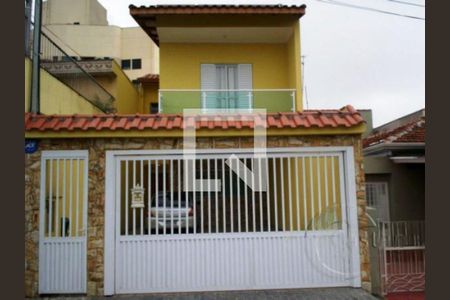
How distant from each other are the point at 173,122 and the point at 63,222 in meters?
2.93

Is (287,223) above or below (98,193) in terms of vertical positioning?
below

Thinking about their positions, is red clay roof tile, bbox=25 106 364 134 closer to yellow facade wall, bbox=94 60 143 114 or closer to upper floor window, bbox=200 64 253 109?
upper floor window, bbox=200 64 253 109

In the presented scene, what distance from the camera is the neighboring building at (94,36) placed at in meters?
31.6

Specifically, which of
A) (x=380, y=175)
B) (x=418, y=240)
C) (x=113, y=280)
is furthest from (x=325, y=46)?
(x=113, y=280)

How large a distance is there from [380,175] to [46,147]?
11017 mm

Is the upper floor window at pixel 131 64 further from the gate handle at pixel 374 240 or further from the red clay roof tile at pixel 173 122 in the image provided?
the gate handle at pixel 374 240

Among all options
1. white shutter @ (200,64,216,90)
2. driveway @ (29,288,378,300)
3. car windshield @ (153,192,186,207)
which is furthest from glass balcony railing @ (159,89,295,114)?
driveway @ (29,288,378,300)

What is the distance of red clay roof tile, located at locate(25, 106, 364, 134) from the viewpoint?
7.06 metres

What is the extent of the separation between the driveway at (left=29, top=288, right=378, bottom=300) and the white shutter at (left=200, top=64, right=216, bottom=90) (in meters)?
10.1

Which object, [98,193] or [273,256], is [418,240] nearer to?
[273,256]

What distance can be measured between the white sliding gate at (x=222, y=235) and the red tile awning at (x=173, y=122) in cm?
55

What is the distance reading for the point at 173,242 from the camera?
7.23m

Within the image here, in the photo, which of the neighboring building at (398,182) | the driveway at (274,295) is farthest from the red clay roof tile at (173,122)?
the neighboring building at (398,182)

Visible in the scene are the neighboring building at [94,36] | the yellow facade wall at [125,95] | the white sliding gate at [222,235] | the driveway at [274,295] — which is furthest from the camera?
the neighboring building at [94,36]
